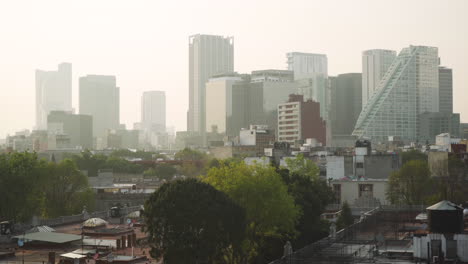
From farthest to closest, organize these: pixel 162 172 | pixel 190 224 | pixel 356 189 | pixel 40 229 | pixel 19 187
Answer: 1. pixel 162 172
2. pixel 356 189
3. pixel 19 187
4. pixel 40 229
5. pixel 190 224

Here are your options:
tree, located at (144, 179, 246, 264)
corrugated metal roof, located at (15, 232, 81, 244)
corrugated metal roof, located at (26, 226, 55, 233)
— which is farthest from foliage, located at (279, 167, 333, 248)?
corrugated metal roof, located at (26, 226, 55, 233)

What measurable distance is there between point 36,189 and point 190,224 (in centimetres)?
4223

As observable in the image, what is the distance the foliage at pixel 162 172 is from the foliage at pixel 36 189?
83350 millimetres

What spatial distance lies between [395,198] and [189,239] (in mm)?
50253

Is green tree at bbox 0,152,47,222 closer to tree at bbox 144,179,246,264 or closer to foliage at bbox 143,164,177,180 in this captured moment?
tree at bbox 144,179,246,264

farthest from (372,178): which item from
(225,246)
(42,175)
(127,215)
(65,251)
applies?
(225,246)

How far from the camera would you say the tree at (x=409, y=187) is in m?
90.4

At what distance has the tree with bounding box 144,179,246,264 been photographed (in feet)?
149

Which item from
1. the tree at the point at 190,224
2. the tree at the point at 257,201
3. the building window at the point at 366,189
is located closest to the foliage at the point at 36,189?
the tree at the point at 257,201

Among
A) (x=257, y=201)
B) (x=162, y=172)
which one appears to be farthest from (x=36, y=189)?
(x=162, y=172)

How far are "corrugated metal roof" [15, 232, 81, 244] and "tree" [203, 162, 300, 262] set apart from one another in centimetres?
1490

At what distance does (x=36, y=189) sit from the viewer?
82875mm

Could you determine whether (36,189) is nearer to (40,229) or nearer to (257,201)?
(40,229)

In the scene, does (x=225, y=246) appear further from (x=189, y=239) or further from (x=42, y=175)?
(x=42, y=175)
